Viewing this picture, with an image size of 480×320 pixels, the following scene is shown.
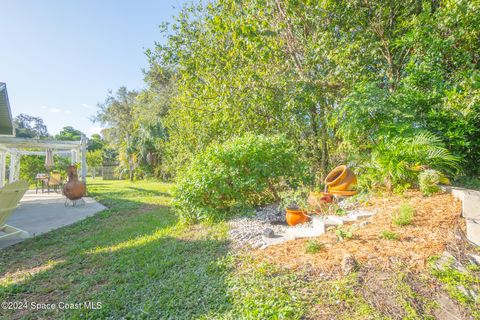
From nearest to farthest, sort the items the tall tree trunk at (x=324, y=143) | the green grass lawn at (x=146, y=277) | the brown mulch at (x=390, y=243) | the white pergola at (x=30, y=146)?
the green grass lawn at (x=146, y=277) < the brown mulch at (x=390, y=243) < the tall tree trunk at (x=324, y=143) < the white pergola at (x=30, y=146)

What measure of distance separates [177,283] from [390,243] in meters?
2.39

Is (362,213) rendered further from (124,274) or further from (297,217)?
(124,274)

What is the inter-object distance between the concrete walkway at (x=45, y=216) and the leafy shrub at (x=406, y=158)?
726 centimetres

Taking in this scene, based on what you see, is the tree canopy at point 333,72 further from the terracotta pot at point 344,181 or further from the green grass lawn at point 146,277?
the green grass lawn at point 146,277

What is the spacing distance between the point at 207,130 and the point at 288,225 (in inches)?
193

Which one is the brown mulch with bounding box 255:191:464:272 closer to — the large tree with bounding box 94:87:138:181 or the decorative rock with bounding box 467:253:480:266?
the decorative rock with bounding box 467:253:480:266

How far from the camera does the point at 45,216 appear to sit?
7129mm

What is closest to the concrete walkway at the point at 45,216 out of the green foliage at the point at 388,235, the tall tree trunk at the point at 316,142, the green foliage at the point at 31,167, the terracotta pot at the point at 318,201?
the terracotta pot at the point at 318,201

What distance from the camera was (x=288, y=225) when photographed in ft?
14.0

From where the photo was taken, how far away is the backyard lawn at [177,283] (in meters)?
1.95

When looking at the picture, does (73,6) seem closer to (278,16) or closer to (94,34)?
(94,34)

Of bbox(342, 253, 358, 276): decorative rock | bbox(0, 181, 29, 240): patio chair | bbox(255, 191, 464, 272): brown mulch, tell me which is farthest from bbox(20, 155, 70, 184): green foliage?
bbox(342, 253, 358, 276): decorative rock

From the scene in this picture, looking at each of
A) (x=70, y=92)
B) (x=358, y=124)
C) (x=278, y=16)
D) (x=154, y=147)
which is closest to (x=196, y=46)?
(x=278, y=16)

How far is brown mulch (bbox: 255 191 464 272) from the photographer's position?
7.72 ft
